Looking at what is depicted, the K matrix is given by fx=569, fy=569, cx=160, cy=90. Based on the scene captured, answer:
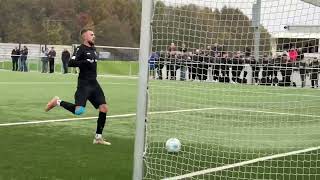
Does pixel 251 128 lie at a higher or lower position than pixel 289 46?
lower

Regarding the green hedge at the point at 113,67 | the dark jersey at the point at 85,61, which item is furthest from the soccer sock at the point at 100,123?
the green hedge at the point at 113,67

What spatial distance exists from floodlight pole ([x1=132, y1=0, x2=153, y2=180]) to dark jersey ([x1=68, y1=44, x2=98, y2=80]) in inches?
129

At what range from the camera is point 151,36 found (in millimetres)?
6305

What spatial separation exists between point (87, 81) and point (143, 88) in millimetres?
3416

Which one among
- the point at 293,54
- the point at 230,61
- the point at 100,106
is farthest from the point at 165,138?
the point at 293,54

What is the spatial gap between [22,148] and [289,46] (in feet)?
14.0

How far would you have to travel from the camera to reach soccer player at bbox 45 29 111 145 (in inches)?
370

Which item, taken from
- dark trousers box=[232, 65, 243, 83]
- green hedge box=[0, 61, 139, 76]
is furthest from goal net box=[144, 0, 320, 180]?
green hedge box=[0, 61, 139, 76]

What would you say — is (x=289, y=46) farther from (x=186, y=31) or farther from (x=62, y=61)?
(x=62, y=61)

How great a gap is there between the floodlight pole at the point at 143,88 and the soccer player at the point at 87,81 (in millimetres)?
3166

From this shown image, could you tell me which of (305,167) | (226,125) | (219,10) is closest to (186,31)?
(219,10)

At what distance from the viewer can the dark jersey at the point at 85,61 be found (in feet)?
30.9

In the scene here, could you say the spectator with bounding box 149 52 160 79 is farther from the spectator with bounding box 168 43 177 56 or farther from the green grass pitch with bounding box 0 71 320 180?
the spectator with bounding box 168 43 177 56

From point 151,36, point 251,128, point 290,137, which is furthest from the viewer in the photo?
point 251,128
